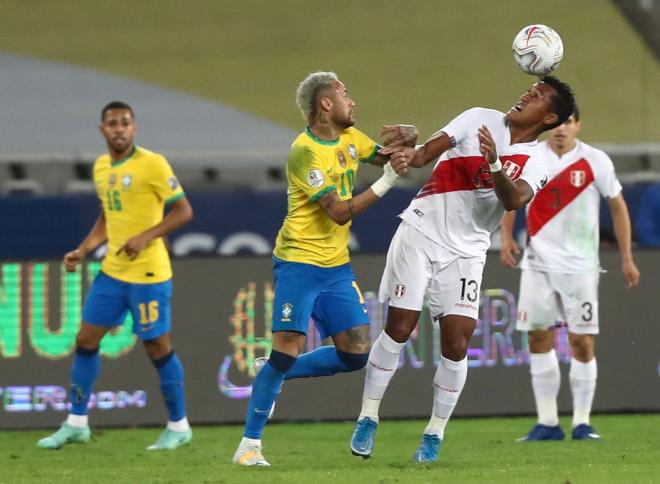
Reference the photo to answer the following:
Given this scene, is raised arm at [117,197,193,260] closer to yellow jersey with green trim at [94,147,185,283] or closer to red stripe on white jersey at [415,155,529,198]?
yellow jersey with green trim at [94,147,185,283]

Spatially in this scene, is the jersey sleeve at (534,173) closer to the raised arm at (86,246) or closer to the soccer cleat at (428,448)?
the soccer cleat at (428,448)

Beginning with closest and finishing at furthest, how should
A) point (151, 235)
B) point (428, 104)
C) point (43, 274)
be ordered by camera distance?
point (151, 235) → point (43, 274) → point (428, 104)

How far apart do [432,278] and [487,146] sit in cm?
91

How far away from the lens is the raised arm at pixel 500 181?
23.7 ft

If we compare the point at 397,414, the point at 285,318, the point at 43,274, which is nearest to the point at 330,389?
the point at 397,414

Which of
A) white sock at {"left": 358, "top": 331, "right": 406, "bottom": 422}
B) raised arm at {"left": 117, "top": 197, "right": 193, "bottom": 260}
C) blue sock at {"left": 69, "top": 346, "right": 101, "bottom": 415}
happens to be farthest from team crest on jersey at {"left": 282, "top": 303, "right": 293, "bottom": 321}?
blue sock at {"left": 69, "top": 346, "right": 101, "bottom": 415}

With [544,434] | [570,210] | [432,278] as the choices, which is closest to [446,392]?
[432,278]

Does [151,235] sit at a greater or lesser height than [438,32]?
lesser

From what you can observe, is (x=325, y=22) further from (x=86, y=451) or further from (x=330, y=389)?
(x=86, y=451)

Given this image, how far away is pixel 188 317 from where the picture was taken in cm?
1156

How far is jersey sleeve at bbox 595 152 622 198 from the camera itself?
9984 millimetres

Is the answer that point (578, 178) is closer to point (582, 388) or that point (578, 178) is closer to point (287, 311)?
point (582, 388)

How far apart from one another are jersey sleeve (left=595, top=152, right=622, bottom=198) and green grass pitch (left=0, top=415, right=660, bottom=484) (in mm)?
1601

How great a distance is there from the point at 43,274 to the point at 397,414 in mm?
2892
